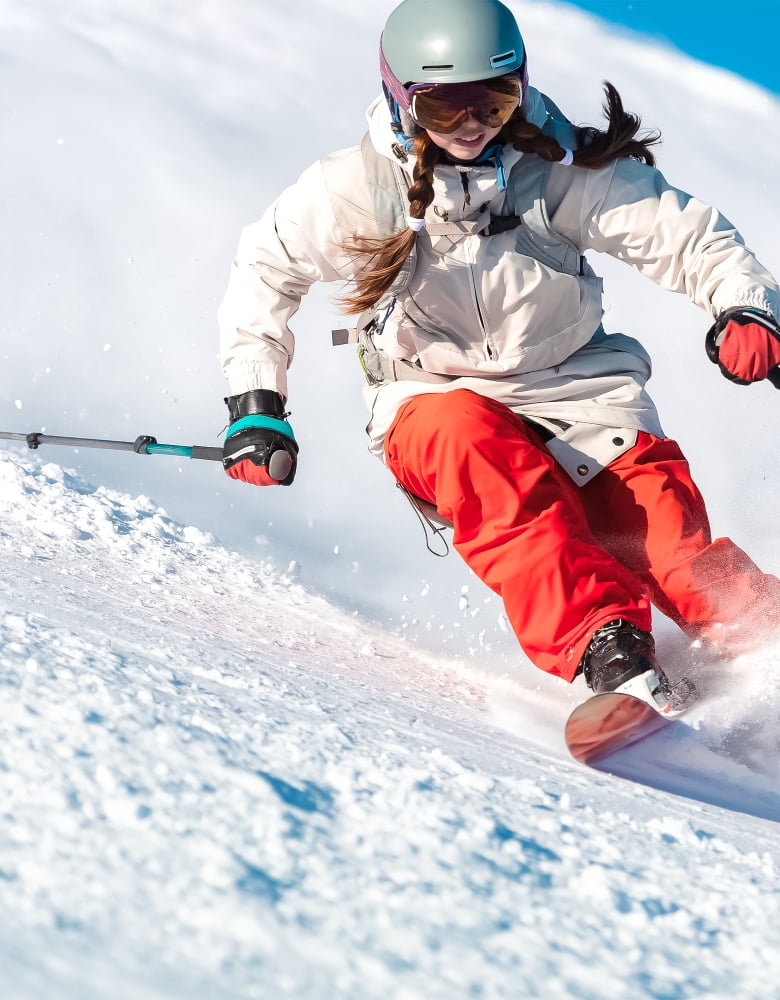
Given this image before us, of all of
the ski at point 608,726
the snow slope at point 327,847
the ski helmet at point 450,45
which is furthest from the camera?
the ski helmet at point 450,45

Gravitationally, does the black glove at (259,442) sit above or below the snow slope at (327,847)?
above

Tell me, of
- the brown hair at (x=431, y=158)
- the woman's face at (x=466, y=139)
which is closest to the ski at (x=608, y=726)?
the brown hair at (x=431, y=158)

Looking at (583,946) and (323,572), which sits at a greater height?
(323,572)

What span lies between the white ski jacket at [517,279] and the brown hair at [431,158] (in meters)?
0.04

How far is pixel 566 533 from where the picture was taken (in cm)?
206

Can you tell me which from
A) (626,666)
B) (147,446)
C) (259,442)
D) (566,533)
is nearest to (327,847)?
(626,666)

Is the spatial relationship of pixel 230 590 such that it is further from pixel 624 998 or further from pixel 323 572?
pixel 624 998

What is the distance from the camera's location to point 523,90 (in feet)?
7.14

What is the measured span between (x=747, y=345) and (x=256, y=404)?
113cm

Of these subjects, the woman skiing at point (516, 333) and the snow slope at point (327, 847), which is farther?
the woman skiing at point (516, 333)

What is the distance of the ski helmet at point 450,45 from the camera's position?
206 cm

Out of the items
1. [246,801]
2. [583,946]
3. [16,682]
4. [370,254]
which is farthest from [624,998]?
[370,254]

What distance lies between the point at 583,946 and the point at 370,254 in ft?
5.15

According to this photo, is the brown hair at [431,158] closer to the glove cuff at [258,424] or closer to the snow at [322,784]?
the glove cuff at [258,424]
